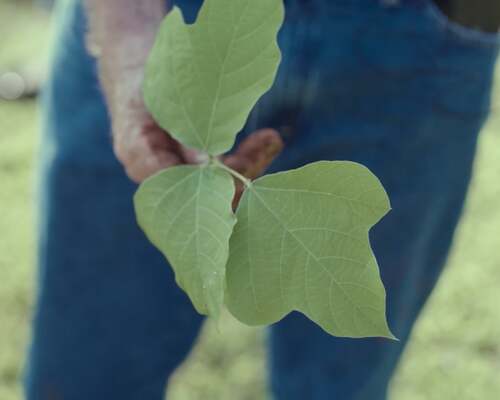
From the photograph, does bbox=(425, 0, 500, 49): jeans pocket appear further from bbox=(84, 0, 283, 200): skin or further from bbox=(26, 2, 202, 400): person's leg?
bbox=(26, 2, 202, 400): person's leg

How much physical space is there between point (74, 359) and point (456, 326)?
103 centimetres

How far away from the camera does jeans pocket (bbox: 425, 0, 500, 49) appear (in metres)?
0.98

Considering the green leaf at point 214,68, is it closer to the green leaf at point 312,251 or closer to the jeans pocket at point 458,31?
the green leaf at point 312,251

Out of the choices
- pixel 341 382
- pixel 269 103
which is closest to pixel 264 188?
pixel 269 103

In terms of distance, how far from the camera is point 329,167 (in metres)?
0.57

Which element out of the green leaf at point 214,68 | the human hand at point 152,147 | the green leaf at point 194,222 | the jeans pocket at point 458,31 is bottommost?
the jeans pocket at point 458,31

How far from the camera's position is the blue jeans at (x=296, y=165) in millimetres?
1000

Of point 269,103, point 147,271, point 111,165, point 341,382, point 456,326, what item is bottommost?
point 456,326

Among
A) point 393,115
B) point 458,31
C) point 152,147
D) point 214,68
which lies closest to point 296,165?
point 393,115

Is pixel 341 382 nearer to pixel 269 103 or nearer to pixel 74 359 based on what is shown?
pixel 74 359

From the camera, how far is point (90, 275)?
48.9 inches

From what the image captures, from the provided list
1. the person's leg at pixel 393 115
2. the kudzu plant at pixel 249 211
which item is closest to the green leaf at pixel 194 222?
the kudzu plant at pixel 249 211

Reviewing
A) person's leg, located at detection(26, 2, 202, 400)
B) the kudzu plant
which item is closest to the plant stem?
the kudzu plant

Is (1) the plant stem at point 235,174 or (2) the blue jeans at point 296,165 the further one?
(2) the blue jeans at point 296,165
